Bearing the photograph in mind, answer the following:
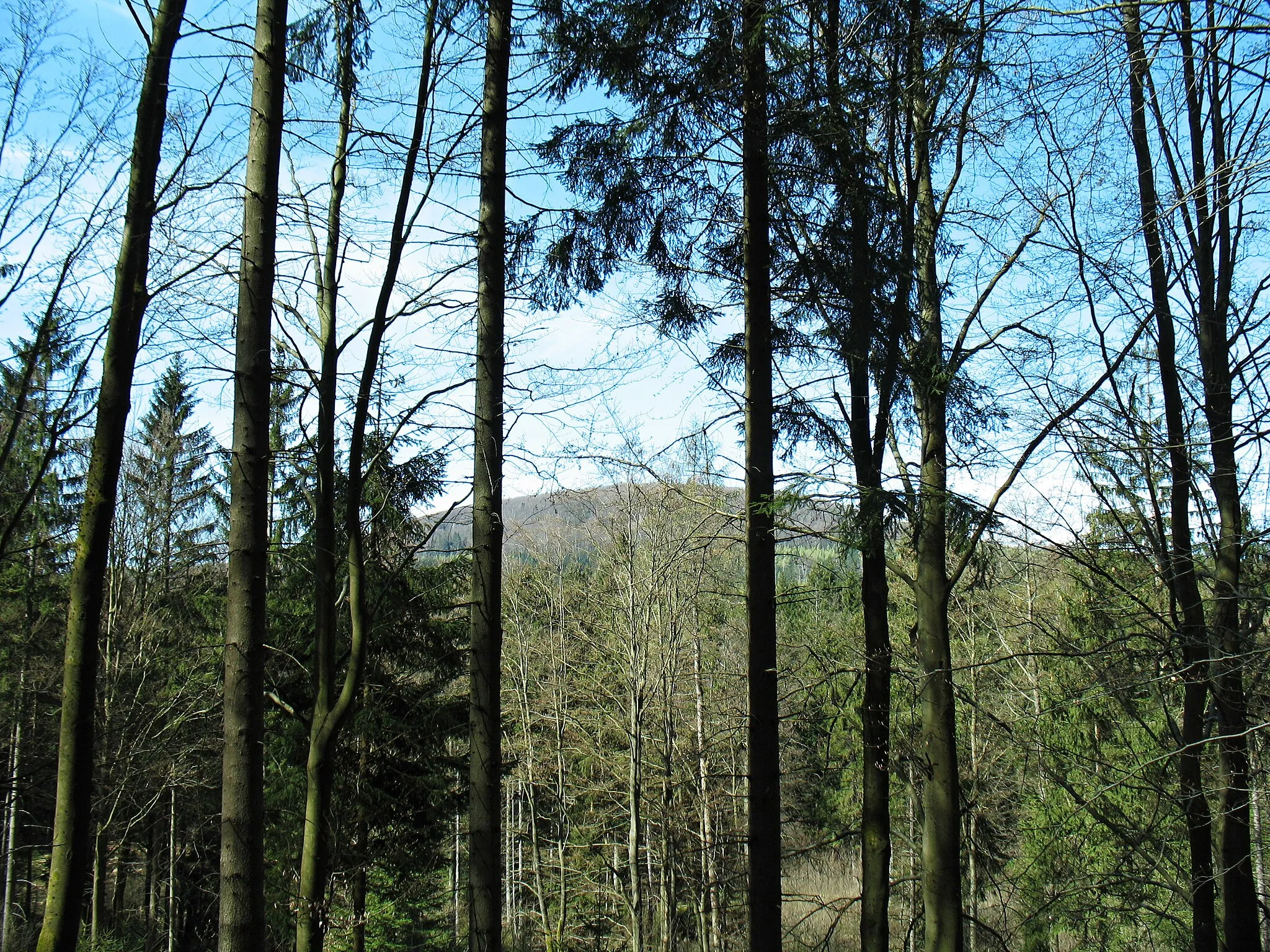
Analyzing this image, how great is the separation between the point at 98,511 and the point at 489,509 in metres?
2.37

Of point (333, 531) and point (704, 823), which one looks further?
point (704, 823)

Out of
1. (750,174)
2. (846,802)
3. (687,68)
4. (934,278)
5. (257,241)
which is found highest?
(687,68)

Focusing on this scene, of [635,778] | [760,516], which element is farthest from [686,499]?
[635,778]

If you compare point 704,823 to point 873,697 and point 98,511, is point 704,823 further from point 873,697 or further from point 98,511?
point 98,511

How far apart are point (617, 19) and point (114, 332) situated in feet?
14.7

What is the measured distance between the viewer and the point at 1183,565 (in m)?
6.89

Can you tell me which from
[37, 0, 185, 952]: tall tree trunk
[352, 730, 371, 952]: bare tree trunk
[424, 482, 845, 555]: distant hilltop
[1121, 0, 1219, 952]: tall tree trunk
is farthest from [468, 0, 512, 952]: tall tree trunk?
[352, 730, 371, 952]: bare tree trunk

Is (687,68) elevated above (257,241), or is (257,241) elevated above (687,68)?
(687,68)

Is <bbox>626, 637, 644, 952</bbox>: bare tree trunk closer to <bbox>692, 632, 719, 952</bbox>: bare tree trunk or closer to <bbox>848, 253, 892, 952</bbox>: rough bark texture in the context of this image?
<bbox>692, 632, 719, 952</bbox>: bare tree trunk

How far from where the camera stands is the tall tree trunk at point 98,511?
4273 millimetres

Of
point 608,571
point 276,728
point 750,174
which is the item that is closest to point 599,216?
point 750,174

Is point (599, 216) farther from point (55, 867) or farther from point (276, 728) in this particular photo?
point (276, 728)

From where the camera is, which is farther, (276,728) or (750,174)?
(276,728)

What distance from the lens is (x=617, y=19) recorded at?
687 centimetres
